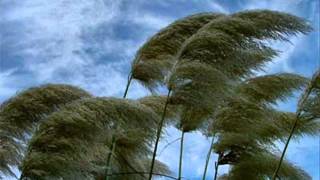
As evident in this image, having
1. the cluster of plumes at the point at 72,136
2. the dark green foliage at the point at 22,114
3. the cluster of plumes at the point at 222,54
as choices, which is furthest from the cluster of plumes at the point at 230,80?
the dark green foliage at the point at 22,114

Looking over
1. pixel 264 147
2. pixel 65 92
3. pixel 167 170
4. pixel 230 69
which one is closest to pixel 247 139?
pixel 264 147

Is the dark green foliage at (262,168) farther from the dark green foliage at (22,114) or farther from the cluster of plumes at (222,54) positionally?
the dark green foliage at (22,114)

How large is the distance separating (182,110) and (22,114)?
1.22 metres

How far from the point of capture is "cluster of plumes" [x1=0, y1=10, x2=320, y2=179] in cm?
385

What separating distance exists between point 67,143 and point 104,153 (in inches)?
22.0

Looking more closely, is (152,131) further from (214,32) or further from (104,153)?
(214,32)

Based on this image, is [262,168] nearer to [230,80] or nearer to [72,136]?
[230,80]

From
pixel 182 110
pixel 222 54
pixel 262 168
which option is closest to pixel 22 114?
pixel 182 110

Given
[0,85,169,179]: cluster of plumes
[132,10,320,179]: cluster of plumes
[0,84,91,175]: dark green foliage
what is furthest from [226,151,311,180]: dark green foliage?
[0,84,91,175]: dark green foliage

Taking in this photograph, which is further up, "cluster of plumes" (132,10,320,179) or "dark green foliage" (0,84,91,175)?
"cluster of plumes" (132,10,320,179)

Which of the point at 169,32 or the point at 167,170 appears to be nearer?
the point at 169,32

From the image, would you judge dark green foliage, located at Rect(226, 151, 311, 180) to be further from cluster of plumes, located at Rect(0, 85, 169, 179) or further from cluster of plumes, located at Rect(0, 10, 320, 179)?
cluster of plumes, located at Rect(0, 85, 169, 179)

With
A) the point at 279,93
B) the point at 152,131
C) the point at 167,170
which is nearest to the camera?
the point at 152,131

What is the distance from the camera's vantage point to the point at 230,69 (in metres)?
4.17
